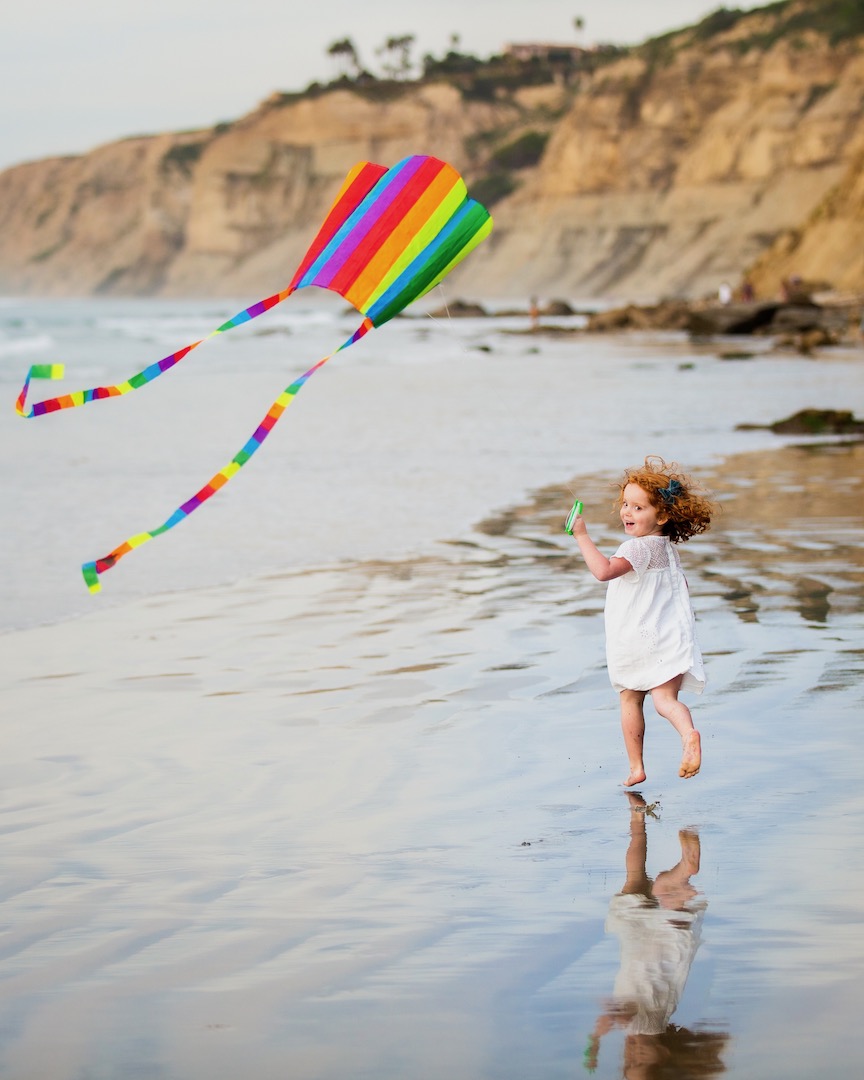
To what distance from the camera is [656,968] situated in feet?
11.3

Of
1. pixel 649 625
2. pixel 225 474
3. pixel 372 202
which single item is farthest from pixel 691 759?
pixel 372 202

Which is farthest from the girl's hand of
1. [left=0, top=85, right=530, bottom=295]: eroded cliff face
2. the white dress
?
[left=0, top=85, right=530, bottom=295]: eroded cliff face

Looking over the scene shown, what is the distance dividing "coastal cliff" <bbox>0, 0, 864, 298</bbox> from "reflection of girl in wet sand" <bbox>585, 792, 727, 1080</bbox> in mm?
54878

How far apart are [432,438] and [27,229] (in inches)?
7313

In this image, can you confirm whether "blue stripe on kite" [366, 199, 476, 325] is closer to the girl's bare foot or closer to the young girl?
the young girl

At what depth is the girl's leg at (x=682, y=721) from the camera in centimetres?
485

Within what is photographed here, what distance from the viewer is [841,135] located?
300 feet

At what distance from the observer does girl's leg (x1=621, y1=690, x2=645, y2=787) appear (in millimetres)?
4984

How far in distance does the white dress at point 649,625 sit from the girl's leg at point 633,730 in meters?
0.04

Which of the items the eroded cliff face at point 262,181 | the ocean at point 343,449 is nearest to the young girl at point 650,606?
the ocean at point 343,449

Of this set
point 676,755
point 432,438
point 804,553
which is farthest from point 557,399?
point 676,755

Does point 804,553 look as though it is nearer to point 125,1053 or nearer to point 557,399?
point 125,1053

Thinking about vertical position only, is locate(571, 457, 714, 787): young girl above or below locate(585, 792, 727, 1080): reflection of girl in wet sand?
above

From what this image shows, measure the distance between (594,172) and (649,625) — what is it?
356 feet
